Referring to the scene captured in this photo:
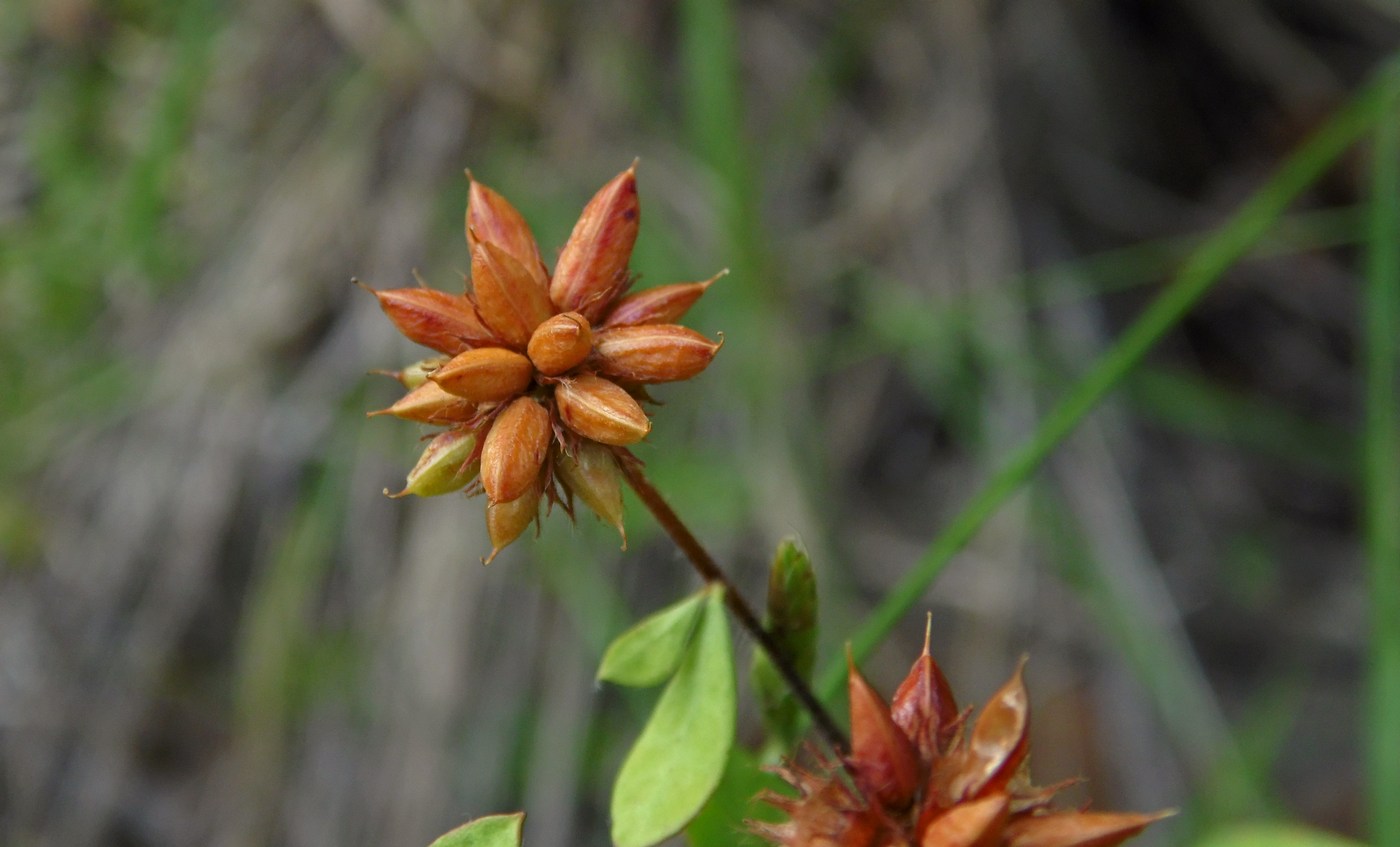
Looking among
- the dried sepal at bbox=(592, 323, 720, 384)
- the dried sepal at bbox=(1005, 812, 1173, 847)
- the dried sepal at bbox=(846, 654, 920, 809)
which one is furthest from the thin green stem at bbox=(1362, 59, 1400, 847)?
the dried sepal at bbox=(592, 323, 720, 384)

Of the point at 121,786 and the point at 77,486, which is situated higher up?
the point at 77,486

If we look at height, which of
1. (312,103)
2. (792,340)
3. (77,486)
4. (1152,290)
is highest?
(312,103)

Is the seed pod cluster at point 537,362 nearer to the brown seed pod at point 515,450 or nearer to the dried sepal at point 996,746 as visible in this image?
the brown seed pod at point 515,450

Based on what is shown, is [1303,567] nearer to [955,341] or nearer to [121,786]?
[955,341]

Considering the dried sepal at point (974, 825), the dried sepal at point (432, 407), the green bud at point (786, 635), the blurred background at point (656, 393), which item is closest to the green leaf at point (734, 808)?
the green bud at point (786, 635)

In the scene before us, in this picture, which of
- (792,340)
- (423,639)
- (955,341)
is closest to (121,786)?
(423,639)

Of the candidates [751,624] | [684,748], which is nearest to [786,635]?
[751,624]
